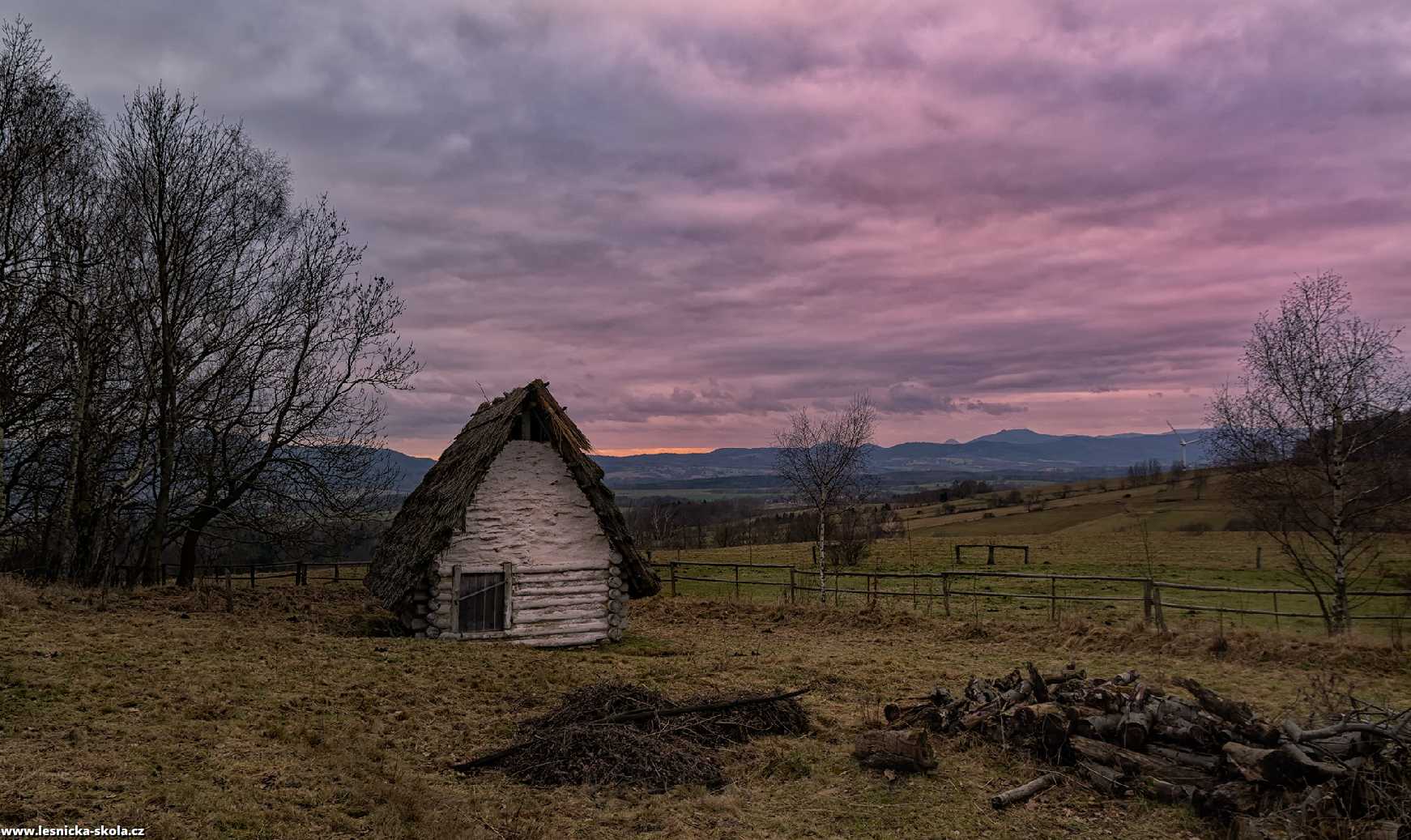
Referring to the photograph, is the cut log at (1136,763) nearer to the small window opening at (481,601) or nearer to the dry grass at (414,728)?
the dry grass at (414,728)

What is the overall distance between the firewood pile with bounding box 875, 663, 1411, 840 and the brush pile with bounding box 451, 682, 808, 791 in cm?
167

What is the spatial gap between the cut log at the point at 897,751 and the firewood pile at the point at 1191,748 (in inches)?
0.6

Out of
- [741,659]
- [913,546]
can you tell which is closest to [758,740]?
[741,659]

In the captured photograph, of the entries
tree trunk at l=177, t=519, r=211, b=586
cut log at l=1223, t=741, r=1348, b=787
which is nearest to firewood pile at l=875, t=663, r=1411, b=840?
cut log at l=1223, t=741, r=1348, b=787

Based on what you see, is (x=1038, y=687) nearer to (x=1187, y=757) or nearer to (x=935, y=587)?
(x=1187, y=757)

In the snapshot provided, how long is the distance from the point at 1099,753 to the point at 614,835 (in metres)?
5.23

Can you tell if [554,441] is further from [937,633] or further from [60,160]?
[60,160]

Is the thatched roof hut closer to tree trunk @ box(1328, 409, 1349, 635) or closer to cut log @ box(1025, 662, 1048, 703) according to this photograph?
cut log @ box(1025, 662, 1048, 703)

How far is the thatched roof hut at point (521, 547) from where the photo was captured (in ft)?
52.5

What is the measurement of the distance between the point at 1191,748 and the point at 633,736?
6.02 m

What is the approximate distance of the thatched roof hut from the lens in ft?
52.5

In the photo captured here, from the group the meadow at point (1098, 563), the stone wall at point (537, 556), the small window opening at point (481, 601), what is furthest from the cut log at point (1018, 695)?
the small window opening at point (481, 601)

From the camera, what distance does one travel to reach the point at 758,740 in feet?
31.8

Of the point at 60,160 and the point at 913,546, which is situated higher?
the point at 60,160
